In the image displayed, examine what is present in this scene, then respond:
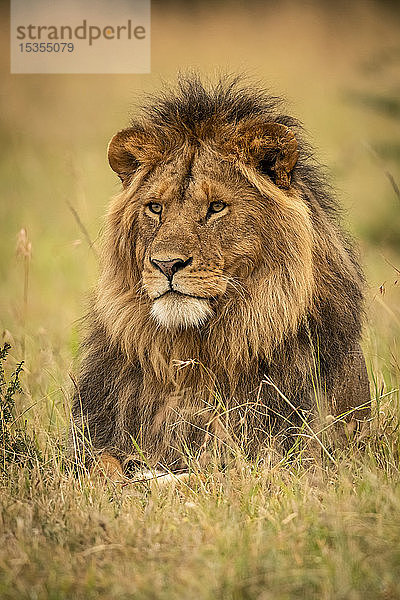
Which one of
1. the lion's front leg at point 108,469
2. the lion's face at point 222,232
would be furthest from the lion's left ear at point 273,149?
the lion's front leg at point 108,469

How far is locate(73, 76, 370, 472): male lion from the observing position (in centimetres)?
434

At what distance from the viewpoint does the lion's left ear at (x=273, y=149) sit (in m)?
4.38

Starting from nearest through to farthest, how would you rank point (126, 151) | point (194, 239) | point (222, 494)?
point (222, 494) → point (194, 239) → point (126, 151)

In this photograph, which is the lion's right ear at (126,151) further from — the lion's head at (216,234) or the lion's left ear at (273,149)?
the lion's left ear at (273,149)

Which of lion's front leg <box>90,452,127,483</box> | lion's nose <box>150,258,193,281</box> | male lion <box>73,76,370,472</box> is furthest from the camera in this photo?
lion's front leg <box>90,452,127,483</box>

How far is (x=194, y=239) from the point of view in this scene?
4270mm

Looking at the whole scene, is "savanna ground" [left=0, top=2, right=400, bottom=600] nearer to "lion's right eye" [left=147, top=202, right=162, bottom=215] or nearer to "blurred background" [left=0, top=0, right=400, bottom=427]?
"blurred background" [left=0, top=0, right=400, bottom=427]

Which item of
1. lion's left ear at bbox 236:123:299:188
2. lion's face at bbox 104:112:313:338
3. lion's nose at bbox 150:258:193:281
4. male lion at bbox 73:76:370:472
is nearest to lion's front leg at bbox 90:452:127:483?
male lion at bbox 73:76:370:472

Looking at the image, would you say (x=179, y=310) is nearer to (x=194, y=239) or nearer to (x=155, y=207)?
(x=194, y=239)

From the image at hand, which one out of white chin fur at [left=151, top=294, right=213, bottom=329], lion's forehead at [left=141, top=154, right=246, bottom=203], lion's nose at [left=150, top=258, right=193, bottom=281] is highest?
lion's forehead at [left=141, top=154, right=246, bottom=203]

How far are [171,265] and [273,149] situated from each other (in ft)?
2.46

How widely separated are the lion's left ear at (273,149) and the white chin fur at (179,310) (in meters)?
A: 0.71

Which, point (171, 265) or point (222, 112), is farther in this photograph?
point (222, 112)

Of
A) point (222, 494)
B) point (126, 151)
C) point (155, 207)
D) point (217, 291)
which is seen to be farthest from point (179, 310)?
point (126, 151)
